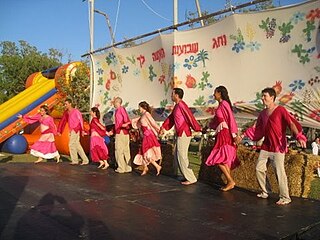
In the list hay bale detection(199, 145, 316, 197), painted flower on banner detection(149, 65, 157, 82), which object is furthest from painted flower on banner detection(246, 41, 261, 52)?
painted flower on banner detection(149, 65, 157, 82)

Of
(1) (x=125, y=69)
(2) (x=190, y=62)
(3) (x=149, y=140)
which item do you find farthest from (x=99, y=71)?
(2) (x=190, y=62)

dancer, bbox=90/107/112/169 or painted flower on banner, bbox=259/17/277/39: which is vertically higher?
painted flower on banner, bbox=259/17/277/39

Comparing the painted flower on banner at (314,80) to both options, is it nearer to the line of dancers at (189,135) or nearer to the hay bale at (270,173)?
the line of dancers at (189,135)

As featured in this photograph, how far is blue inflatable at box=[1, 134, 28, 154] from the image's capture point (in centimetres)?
1489

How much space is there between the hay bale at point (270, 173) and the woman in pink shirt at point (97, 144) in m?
2.67

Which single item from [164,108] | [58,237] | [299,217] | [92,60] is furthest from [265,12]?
[92,60]

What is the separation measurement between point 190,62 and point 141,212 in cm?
389

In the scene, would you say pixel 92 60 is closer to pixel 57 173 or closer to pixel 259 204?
pixel 57 173

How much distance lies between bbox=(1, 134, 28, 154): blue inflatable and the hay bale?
32.6ft

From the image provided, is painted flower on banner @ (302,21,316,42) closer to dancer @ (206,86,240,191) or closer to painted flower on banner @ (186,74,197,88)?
dancer @ (206,86,240,191)

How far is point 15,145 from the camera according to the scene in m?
14.9

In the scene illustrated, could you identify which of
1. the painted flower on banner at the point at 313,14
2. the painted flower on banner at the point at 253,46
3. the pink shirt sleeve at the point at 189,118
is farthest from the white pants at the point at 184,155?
the painted flower on banner at the point at 313,14

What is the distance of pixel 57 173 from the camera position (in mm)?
7574

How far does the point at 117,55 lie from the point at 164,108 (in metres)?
2.44
